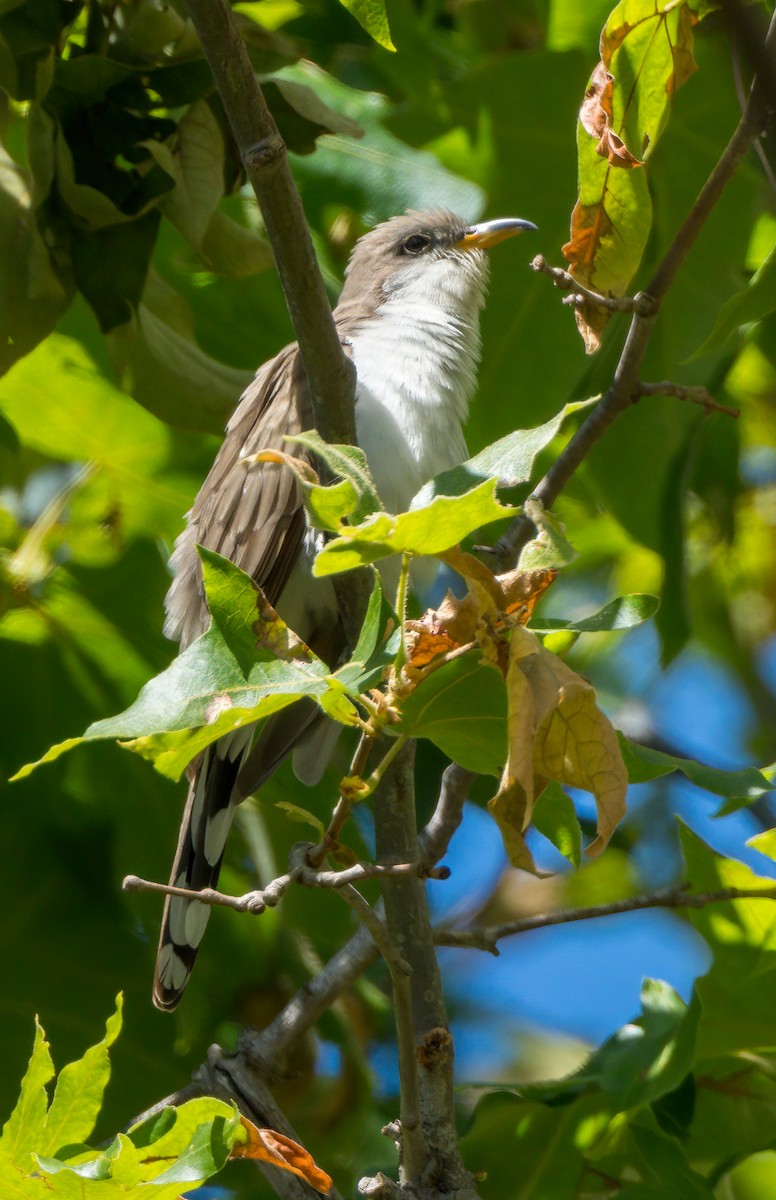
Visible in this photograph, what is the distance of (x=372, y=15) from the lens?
207 cm

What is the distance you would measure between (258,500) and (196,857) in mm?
926

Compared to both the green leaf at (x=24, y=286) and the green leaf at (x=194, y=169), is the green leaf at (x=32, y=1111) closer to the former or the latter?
the green leaf at (x=24, y=286)

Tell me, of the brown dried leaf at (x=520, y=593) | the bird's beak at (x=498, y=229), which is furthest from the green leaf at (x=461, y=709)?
the bird's beak at (x=498, y=229)

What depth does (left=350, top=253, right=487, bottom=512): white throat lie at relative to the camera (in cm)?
354

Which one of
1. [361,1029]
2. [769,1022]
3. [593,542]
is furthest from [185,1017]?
[593,542]

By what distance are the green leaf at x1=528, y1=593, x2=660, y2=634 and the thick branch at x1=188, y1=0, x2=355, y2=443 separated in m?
0.94

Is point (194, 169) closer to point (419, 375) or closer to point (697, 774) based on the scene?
point (419, 375)

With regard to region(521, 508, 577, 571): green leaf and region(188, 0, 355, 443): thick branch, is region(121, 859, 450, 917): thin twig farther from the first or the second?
region(188, 0, 355, 443): thick branch

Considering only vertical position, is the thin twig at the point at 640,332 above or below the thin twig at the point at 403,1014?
above

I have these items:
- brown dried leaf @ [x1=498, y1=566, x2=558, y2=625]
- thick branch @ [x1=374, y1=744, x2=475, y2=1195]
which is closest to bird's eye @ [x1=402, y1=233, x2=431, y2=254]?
thick branch @ [x1=374, y1=744, x2=475, y2=1195]

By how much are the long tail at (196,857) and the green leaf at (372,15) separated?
74.4 inches

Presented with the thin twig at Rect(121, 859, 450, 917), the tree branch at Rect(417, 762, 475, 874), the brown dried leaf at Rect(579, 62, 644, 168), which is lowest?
the tree branch at Rect(417, 762, 475, 874)

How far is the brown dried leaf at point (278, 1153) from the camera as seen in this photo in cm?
200

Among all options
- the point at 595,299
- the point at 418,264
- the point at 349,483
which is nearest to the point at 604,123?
the point at 595,299
